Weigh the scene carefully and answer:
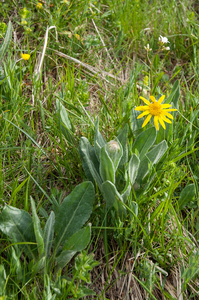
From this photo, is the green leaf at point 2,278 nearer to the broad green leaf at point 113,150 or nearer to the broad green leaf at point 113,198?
the broad green leaf at point 113,198

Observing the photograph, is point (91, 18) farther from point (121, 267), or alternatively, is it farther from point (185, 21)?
point (121, 267)

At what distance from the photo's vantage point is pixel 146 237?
4.90ft

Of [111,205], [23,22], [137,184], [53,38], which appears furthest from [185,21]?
[111,205]

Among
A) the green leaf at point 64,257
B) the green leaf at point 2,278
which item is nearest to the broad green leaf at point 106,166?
the green leaf at point 64,257

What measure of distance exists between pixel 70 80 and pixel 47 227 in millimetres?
1427

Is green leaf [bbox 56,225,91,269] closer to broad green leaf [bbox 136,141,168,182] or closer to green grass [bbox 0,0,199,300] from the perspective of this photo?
green grass [bbox 0,0,199,300]

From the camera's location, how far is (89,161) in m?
1.65

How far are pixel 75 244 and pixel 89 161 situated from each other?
0.49 meters

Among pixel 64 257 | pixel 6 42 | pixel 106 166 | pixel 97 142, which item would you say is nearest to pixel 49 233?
pixel 64 257

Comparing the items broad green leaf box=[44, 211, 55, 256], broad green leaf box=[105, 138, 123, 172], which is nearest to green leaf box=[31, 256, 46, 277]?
broad green leaf box=[44, 211, 55, 256]

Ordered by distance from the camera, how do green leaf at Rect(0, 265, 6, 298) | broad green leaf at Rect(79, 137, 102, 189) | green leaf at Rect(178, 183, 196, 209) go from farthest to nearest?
green leaf at Rect(178, 183, 196, 209), broad green leaf at Rect(79, 137, 102, 189), green leaf at Rect(0, 265, 6, 298)

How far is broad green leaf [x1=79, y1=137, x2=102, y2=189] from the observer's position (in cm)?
164

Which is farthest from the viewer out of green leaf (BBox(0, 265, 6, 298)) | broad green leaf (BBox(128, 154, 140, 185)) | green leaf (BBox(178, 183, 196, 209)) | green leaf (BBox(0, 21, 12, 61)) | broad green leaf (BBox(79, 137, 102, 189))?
green leaf (BBox(0, 21, 12, 61))

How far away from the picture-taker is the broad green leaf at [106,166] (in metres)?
1.41
